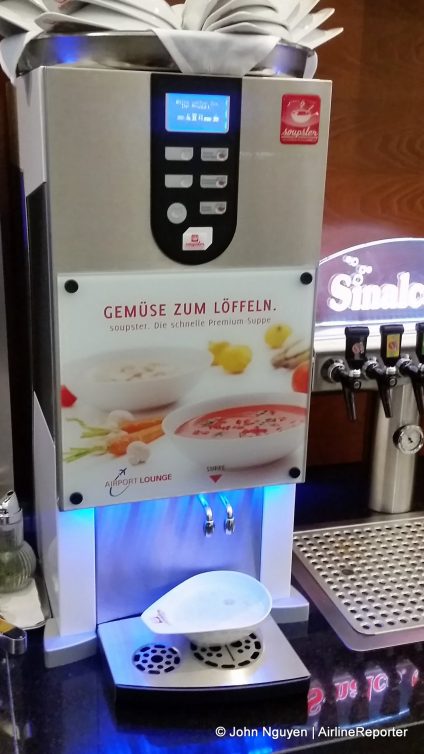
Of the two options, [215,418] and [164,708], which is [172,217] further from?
[164,708]

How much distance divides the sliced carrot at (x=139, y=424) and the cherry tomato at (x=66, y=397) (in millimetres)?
65

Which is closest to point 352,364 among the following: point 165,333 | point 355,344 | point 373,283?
point 355,344

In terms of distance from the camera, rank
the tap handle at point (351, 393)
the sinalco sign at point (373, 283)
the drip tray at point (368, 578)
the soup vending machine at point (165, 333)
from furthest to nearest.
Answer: the sinalco sign at point (373, 283) → the tap handle at point (351, 393) → the drip tray at point (368, 578) → the soup vending machine at point (165, 333)

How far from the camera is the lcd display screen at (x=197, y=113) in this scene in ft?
2.61

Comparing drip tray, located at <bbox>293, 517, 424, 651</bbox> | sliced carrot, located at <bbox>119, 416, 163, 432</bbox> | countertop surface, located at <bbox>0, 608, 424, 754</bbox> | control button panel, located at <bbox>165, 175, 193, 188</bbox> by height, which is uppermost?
control button panel, located at <bbox>165, 175, 193, 188</bbox>

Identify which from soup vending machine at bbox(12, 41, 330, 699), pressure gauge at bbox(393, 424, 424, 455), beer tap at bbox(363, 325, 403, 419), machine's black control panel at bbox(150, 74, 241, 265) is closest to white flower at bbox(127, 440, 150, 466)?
soup vending machine at bbox(12, 41, 330, 699)

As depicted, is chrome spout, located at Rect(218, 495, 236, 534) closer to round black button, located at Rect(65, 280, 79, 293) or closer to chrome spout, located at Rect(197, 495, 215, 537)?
chrome spout, located at Rect(197, 495, 215, 537)

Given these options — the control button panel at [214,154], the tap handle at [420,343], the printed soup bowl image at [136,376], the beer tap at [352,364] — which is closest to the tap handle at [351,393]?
the beer tap at [352,364]

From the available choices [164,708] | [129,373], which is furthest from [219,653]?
[129,373]

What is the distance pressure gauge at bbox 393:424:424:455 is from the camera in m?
1.29

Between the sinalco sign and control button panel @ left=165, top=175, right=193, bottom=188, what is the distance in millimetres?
469

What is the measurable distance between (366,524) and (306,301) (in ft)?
1.75

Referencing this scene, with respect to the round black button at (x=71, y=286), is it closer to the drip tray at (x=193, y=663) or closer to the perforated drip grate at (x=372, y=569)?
the drip tray at (x=193, y=663)

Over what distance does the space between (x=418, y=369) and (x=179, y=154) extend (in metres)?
0.56
